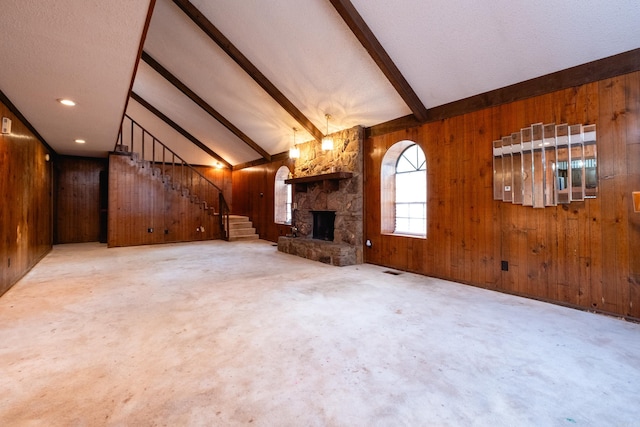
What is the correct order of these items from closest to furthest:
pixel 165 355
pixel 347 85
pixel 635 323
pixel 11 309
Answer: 1. pixel 165 355
2. pixel 635 323
3. pixel 11 309
4. pixel 347 85

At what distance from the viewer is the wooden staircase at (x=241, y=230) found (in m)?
9.06

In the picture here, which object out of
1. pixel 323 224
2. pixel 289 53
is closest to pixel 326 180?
pixel 323 224

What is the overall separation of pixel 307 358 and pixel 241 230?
293 inches

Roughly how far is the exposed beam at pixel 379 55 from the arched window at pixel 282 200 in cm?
473

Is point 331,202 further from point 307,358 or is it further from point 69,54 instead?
point 69,54

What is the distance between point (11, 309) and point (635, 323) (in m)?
6.37

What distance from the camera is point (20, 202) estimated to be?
15.0ft

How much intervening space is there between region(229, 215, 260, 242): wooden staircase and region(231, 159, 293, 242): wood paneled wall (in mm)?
179

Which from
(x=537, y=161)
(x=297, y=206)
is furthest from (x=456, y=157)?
(x=297, y=206)

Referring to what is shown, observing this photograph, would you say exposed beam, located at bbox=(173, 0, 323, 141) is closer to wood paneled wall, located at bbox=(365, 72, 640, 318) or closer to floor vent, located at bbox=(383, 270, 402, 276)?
wood paneled wall, located at bbox=(365, 72, 640, 318)

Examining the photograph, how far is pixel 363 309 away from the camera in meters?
3.24

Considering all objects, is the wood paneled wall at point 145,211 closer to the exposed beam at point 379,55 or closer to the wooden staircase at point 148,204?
the wooden staircase at point 148,204

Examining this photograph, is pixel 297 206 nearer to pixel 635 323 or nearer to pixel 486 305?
pixel 486 305

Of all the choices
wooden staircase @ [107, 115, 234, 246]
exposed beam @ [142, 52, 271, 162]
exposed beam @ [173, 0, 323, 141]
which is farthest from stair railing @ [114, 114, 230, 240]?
exposed beam @ [173, 0, 323, 141]
